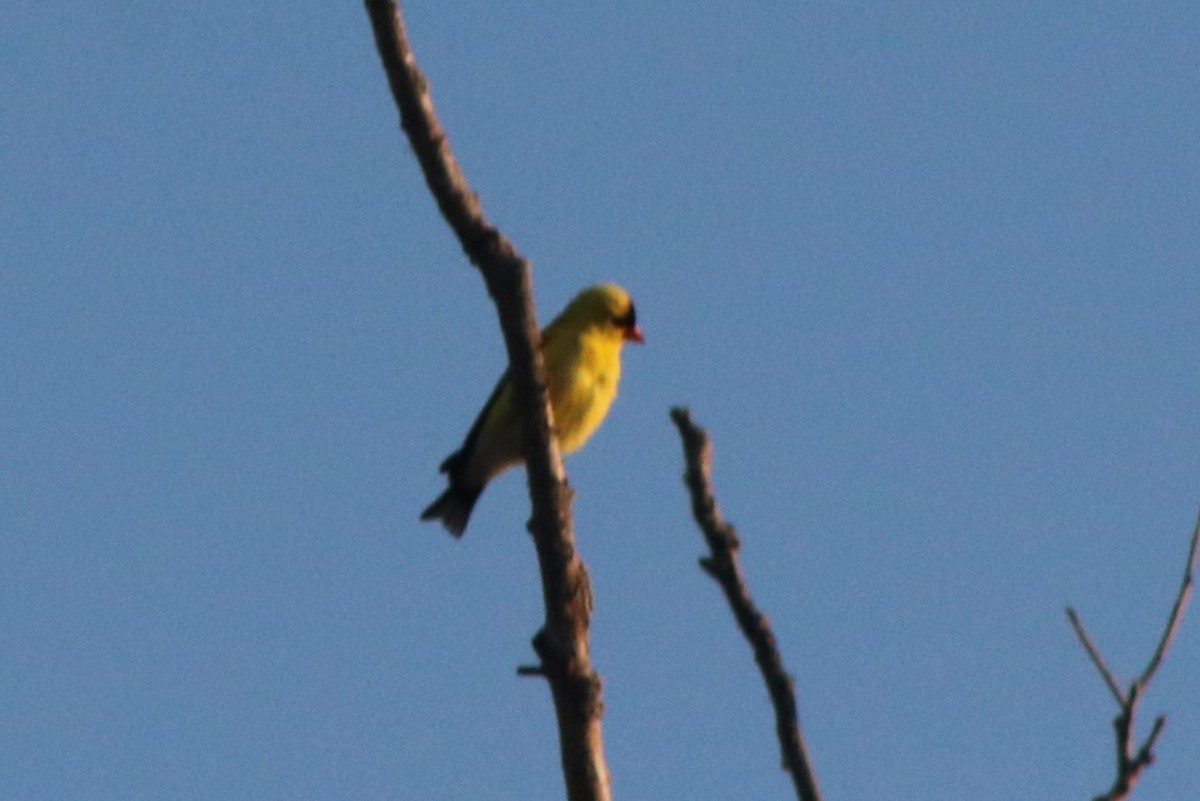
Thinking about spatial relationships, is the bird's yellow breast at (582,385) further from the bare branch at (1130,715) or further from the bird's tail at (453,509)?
the bare branch at (1130,715)

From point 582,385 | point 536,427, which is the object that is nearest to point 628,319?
point 582,385

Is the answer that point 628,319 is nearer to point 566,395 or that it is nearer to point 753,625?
point 566,395

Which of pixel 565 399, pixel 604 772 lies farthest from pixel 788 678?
pixel 565 399

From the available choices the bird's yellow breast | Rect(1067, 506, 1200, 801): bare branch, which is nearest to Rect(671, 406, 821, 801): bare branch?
Rect(1067, 506, 1200, 801): bare branch

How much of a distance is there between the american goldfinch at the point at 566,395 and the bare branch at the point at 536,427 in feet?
11.4

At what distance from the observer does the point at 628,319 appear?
8.54 meters

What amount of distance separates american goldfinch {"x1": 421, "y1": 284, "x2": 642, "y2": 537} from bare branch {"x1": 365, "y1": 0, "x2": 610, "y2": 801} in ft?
11.4

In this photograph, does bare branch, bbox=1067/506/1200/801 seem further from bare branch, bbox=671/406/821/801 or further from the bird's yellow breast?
the bird's yellow breast

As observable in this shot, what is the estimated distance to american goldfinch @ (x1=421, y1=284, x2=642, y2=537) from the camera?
7855 millimetres

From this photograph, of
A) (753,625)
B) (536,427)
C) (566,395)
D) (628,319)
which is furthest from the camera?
(628,319)

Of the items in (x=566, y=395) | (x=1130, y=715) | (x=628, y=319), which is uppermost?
(x=628, y=319)

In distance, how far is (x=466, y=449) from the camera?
8289 millimetres

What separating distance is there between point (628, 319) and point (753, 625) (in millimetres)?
6094

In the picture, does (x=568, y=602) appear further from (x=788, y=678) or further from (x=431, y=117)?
(x=788, y=678)
